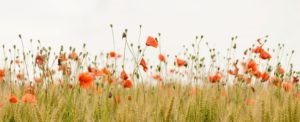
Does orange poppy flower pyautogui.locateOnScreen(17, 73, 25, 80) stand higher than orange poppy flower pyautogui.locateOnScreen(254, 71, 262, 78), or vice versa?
orange poppy flower pyautogui.locateOnScreen(254, 71, 262, 78)

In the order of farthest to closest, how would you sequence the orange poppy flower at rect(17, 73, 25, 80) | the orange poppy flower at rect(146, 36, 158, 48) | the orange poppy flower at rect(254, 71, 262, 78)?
1. the orange poppy flower at rect(17, 73, 25, 80)
2. the orange poppy flower at rect(254, 71, 262, 78)
3. the orange poppy flower at rect(146, 36, 158, 48)

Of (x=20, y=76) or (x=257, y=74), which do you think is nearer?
(x=257, y=74)

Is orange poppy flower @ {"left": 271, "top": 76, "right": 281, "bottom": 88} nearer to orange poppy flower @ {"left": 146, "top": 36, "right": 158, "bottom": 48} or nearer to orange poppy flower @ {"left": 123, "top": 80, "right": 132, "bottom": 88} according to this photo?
orange poppy flower @ {"left": 123, "top": 80, "right": 132, "bottom": 88}

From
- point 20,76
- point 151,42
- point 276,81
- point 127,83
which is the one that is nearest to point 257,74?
point 276,81

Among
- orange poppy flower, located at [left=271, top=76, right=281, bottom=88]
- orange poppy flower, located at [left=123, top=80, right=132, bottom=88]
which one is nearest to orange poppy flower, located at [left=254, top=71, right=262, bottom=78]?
orange poppy flower, located at [left=271, top=76, right=281, bottom=88]

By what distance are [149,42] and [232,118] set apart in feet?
3.00

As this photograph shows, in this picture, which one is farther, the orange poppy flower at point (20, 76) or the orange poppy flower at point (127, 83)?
the orange poppy flower at point (20, 76)

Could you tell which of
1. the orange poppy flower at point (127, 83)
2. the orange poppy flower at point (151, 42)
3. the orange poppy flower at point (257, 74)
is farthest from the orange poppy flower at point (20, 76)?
the orange poppy flower at point (257, 74)

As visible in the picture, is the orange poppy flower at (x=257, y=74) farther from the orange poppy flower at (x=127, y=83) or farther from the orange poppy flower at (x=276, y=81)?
the orange poppy flower at (x=127, y=83)

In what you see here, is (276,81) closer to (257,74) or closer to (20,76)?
(257,74)

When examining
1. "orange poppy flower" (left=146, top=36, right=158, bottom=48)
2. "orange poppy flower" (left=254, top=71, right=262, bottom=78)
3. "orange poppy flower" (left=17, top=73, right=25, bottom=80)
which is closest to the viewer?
"orange poppy flower" (left=146, top=36, right=158, bottom=48)

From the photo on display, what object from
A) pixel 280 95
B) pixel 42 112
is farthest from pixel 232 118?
pixel 280 95

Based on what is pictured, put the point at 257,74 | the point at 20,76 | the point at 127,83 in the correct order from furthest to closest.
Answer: the point at 20,76, the point at 257,74, the point at 127,83

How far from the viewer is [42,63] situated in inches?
115
